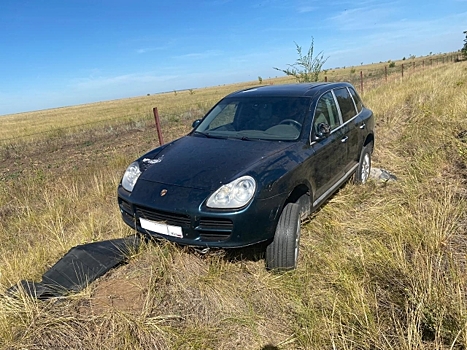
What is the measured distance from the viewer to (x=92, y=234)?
3721 millimetres

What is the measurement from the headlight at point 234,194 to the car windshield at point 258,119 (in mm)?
953

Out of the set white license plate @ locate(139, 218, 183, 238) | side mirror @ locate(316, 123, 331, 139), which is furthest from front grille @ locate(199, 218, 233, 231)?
side mirror @ locate(316, 123, 331, 139)

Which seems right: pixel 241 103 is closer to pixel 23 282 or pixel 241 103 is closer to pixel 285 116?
pixel 285 116

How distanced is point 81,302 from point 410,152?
6.19 metres

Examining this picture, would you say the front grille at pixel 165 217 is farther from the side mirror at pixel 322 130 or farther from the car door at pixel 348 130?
the car door at pixel 348 130

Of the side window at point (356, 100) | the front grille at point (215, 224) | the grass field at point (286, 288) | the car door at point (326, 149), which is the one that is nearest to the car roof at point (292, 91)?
the car door at point (326, 149)

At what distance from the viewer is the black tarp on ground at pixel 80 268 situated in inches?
97.3

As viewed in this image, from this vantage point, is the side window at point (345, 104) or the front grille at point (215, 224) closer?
the front grille at point (215, 224)

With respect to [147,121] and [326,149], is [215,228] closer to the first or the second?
[326,149]

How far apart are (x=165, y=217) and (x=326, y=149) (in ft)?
6.41

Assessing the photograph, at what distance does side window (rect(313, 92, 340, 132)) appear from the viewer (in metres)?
3.54

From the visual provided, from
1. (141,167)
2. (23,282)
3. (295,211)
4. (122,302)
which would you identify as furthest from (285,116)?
(23,282)

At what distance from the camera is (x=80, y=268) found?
2.79 m

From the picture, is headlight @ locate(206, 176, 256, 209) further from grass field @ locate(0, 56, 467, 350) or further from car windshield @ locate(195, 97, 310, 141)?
car windshield @ locate(195, 97, 310, 141)
